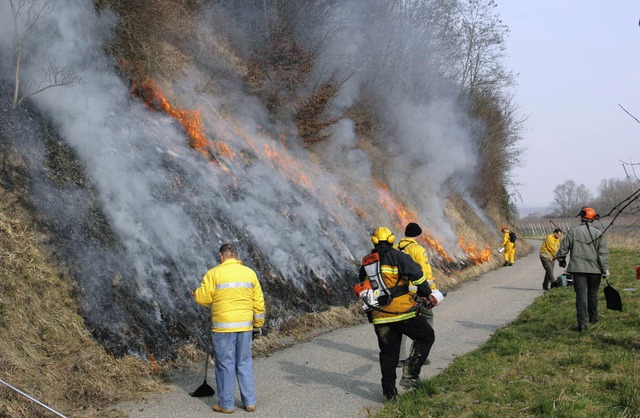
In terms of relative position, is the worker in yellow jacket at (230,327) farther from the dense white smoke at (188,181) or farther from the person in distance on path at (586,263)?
the person in distance on path at (586,263)

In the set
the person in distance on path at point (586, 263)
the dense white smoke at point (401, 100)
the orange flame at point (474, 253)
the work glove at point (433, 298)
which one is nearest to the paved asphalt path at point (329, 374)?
the work glove at point (433, 298)

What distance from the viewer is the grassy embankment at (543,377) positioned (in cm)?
501

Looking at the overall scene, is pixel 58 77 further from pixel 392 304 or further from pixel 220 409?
pixel 392 304

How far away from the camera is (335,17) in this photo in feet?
68.6

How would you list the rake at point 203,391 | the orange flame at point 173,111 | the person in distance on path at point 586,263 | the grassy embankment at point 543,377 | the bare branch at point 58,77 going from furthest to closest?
the orange flame at point 173,111
the bare branch at point 58,77
the person in distance on path at point 586,263
the rake at point 203,391
the grassy embankment at point 543,377

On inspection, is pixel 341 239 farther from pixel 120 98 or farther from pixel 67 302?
pixel 67 302

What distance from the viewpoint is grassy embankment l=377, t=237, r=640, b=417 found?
501cm

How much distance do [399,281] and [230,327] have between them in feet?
5.82

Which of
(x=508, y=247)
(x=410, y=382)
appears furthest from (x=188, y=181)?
(x=508, y=247)

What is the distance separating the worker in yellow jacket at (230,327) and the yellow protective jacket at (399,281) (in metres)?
1.34

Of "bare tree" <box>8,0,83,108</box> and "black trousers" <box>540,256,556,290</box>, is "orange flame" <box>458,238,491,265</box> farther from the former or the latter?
"bare tree" <box>8,0,83,108</box>

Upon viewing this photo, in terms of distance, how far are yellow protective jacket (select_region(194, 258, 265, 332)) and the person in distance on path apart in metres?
5.07

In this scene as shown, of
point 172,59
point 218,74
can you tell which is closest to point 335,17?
point 218,74

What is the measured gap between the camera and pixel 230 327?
557 cm
